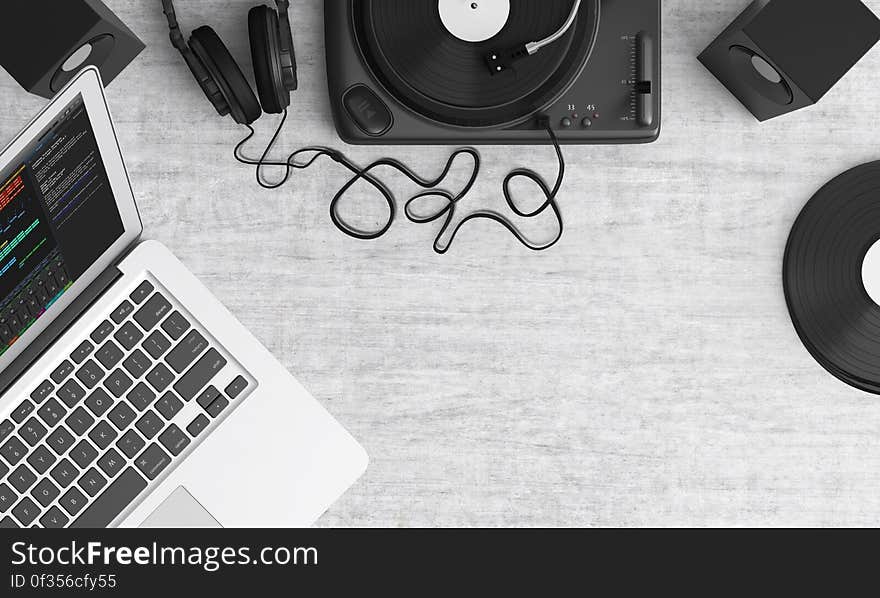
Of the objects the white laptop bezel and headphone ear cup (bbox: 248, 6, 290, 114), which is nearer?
the white laptop bezel

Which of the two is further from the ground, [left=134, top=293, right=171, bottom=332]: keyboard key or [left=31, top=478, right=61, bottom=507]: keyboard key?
[left=134, top=293, right=171, bottom=332]: keyboard key

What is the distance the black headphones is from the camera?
81cm

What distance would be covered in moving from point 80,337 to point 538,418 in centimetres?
49

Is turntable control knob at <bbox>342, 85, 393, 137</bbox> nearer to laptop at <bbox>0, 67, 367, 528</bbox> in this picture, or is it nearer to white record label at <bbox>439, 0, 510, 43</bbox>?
white record label at <bbox>439, 0, 510, 43</bbox>

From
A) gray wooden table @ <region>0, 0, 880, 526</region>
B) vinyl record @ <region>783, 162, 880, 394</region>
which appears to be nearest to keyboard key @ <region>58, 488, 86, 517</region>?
gray wooden table @ <region>0, 0, 880, 526</region>

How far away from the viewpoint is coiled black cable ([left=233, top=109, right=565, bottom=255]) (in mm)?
876

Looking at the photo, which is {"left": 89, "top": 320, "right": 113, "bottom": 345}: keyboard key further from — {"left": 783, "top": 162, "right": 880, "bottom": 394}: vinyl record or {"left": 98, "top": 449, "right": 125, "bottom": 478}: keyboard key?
{"left": 783, "top": 162, "right": 880, "bottom": 394}: vinyl record

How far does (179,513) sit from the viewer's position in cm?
86

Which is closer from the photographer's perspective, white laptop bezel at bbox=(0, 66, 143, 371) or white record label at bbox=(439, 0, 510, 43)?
white laptop bezel at bbox=(0, 66, 143, 371)

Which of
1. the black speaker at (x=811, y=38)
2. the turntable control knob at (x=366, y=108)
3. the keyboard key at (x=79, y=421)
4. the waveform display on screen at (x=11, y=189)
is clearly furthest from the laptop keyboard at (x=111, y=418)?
the black speaker at (x=811, y=38)

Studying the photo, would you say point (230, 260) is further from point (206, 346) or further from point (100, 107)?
point (100, 107)

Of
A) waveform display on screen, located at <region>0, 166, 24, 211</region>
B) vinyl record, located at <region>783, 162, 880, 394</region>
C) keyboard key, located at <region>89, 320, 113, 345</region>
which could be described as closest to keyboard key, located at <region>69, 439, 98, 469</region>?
keyboard key, located at <region>89, 320, 113, 345</region>

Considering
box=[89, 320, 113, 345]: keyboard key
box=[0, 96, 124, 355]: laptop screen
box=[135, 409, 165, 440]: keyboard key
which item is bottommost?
box=[135, 409, 165, 440]: keyboard key
